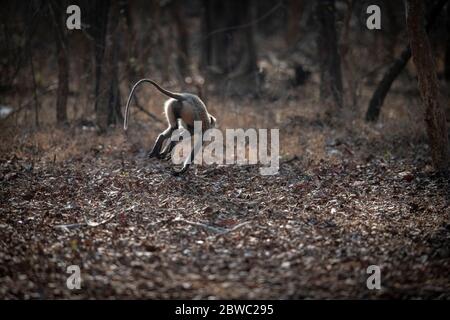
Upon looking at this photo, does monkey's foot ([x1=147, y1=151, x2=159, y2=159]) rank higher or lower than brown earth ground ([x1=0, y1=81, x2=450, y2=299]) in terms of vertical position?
higher

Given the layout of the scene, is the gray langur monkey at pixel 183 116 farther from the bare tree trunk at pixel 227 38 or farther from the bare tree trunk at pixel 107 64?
the bare tree trunk at pixel 227 38

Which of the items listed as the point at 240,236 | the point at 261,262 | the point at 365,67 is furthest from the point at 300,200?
the point at 365,67

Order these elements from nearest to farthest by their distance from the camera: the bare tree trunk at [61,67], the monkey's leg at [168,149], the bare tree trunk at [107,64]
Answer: the monkey's leg at [168,149] → the bare tree trunk at [107,64] → the bare tree trunk at [61,67]

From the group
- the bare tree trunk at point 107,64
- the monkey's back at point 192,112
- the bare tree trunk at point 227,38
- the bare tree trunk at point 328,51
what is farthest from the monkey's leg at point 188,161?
the bare tree trunk at point 227,38

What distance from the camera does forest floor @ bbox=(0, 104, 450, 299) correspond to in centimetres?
538

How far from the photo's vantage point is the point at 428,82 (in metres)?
8.41

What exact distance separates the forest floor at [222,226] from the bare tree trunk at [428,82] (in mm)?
395

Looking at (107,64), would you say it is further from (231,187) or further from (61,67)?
(231,187)

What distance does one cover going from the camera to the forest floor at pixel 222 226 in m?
5.38

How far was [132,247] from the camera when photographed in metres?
6.18

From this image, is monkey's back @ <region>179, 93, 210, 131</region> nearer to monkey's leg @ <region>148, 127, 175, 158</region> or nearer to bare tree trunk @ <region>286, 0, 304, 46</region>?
monkey's leg @ <region>148, 127, 175, 158</region>

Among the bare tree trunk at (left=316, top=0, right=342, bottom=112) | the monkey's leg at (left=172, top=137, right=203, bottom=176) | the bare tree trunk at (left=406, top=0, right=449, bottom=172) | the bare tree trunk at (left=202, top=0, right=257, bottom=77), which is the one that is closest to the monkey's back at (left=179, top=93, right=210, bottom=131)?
the monkey's leg at (left=172, top=137, right=203, bottom=176)

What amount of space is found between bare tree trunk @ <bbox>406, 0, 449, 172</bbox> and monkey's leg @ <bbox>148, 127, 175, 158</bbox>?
3.91 m

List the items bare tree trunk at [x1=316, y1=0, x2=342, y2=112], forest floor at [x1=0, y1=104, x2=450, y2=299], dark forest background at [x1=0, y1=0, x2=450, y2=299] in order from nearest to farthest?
forest floor at [x1=0, y1=104, x2=450, y2=299] < dark forest background at [x1=0, y1=0, x2=450, y2=299] < bare tree trunk at [x1=316, y1=0, x2=342, y2=112]
